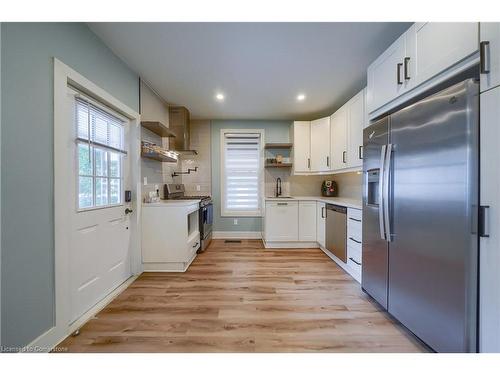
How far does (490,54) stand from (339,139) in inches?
87.7

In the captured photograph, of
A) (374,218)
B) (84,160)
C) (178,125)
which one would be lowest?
(374,218)

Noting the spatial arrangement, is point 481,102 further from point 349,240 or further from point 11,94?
point 11,94

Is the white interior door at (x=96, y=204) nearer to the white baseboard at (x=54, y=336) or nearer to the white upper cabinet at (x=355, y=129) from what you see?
the white baseboard at (x=54, y=336)

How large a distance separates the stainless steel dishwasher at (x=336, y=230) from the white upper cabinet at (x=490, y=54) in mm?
1868

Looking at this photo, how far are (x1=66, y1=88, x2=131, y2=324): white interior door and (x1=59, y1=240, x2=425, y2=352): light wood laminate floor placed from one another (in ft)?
0.80

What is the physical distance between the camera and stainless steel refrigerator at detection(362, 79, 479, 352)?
113 centimetres

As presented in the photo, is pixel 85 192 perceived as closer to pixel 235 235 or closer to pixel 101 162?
pixel 101 162

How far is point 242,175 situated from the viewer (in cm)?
444

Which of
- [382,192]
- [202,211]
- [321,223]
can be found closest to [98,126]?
[202,211]

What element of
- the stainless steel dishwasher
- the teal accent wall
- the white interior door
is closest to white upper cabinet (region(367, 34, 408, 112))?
the stainless steel dishwasher

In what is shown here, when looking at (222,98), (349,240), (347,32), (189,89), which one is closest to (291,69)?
(347,32)

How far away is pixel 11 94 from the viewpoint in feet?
3.95

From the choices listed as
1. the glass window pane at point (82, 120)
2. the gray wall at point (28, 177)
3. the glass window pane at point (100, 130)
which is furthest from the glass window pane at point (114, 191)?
the gray wall at point (28, 177)

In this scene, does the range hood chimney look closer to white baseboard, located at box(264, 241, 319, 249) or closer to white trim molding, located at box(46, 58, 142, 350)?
white trim molding, located at box(46, 58, 142, 350)
